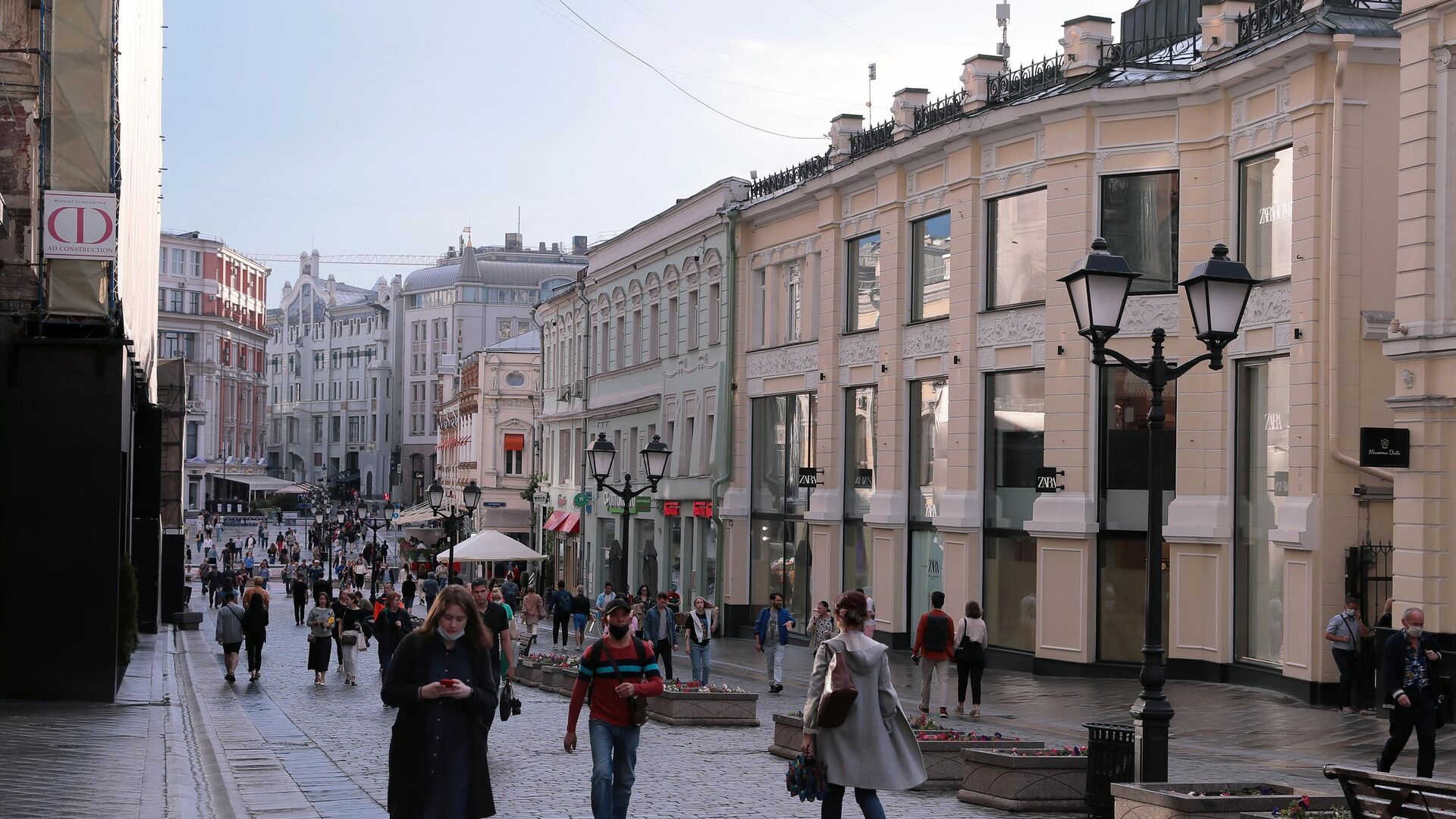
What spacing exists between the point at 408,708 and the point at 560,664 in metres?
18.1

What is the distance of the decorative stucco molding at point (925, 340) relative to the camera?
102 feet

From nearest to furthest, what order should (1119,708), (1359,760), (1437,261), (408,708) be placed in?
(408,708)
(1359,760)
(1437,261)
(1119,708)

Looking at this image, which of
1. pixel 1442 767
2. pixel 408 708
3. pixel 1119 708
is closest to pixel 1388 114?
pixel 1119 708

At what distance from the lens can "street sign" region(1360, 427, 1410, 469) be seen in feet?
66.0

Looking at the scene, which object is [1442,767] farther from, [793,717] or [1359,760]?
[793,717]

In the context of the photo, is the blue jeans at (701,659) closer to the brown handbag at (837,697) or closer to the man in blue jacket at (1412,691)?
the man in blue jacket at (1412,691)

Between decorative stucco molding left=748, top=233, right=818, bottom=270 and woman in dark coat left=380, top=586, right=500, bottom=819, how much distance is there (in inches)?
1151

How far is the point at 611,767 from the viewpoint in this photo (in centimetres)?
1073

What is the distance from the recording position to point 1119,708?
22.3 meters

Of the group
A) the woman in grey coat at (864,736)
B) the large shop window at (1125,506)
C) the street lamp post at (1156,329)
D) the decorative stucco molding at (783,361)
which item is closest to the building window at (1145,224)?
the large shop window at (1125,506)

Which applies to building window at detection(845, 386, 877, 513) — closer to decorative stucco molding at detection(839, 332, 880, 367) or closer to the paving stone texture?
decorative stucco molding at detection(839, 332, 880, 367)

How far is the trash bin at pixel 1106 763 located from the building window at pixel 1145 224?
14805mm

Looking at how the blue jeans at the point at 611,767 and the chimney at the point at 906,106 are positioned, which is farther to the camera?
the chimney at the point at 906,106

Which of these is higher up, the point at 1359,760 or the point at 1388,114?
the point at 1388,114
